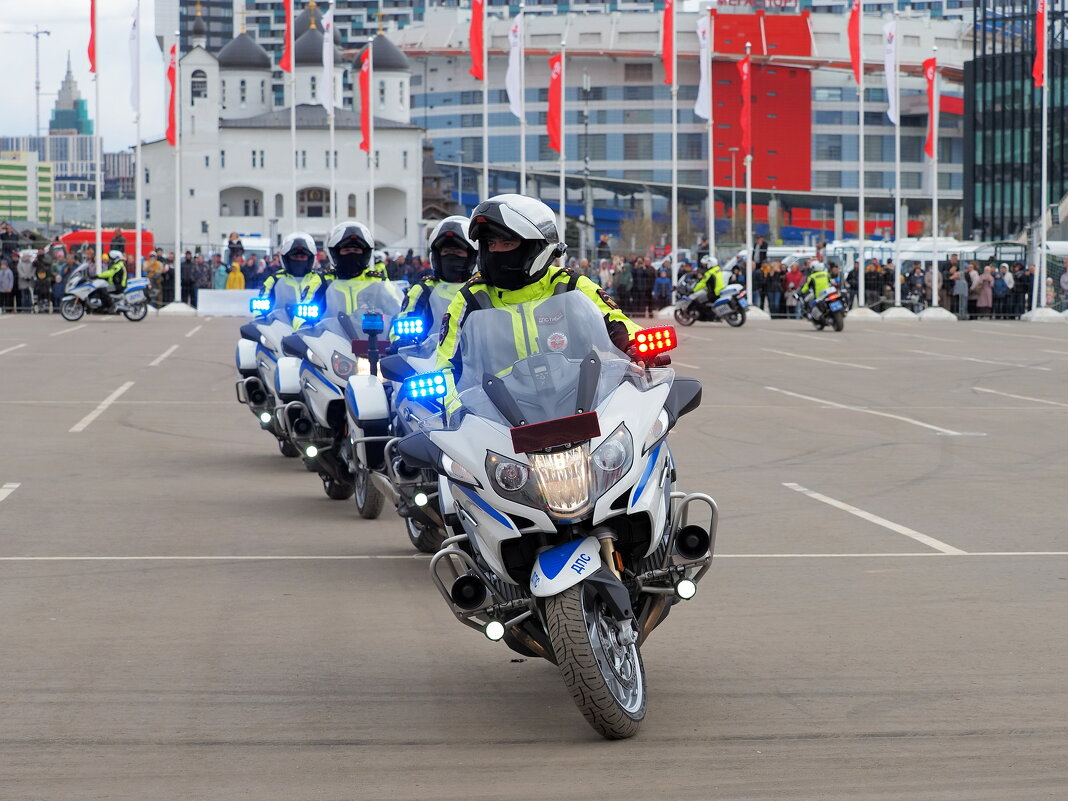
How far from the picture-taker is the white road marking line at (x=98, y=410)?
1675 cm

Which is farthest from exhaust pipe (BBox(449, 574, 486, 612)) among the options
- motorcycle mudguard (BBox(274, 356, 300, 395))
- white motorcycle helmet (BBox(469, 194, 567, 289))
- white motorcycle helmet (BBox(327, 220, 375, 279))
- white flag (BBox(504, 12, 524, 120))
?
white flag (BBox(504, 12, 524, 120))

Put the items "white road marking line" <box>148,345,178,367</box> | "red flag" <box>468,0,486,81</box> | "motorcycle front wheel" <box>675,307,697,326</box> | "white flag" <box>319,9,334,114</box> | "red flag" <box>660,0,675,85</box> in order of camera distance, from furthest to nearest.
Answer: "white flag" <box>319,9,334,114</box>
"red flag" <box>468,0,486,81</box>
"red flag" <box>660,0,675,85</box>
"motorcycle front wheel" <box>675,307,697,326</box>
"white road marking line" <box>148,345,178,367</box>

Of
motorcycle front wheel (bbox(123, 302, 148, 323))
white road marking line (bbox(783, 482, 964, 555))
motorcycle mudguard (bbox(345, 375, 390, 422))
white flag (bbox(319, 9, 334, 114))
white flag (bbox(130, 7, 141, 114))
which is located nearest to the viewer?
white road marking line (bbox(783, 482, 964, 555))

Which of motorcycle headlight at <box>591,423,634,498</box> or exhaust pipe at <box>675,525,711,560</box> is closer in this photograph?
motorcycle headlight at <box>591,423,634,498</box>

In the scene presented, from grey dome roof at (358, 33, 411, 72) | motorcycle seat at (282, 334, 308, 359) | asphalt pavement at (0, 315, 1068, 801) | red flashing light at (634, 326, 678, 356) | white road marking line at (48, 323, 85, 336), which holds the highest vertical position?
grey dome roof at (358, 33, 411, 72)

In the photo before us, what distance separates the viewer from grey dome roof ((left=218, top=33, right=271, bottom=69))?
14150 cm

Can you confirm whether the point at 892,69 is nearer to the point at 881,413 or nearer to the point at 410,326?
the point at 881,413

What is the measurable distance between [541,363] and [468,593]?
838 millimetres

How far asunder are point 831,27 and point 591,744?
136398mm

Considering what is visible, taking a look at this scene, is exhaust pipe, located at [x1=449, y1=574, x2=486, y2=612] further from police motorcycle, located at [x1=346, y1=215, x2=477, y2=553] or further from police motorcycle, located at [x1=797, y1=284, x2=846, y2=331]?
police motorcycle, located at [x1=797, y1=284, x2=846, y2=331]

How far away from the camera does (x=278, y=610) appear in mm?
7887

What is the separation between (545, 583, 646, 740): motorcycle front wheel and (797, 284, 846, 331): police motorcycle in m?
34.7

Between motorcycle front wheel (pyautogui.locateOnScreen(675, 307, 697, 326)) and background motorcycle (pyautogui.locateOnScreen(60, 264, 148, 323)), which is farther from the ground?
background motorcycle (pyautogui.locateOnScreen(60, 264, 148, 323))

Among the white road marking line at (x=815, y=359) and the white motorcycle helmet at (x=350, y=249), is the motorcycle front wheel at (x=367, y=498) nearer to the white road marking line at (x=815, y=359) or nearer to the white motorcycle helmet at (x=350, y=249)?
the white motorcycle helmet at (x=350, y=249)
